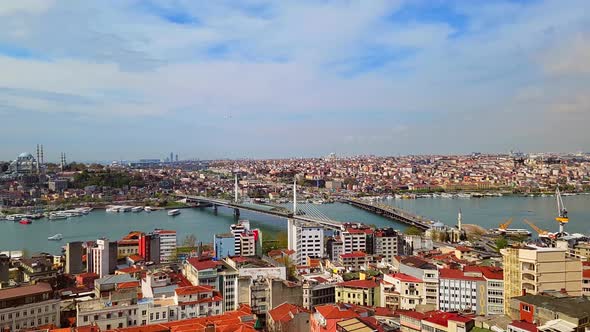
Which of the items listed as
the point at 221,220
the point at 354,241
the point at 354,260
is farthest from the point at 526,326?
the point at 221,220

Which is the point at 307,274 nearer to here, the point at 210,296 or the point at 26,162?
the point at 210,296

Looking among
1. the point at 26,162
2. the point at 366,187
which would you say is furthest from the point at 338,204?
the point at 26,162

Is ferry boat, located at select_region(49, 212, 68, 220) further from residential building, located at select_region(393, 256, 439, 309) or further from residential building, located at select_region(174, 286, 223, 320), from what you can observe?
residential building, located at select_region(393, 256, 439, 309)

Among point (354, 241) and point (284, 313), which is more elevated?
point (284, 313)

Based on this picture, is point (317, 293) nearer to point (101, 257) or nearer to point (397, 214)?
point (101, 257)

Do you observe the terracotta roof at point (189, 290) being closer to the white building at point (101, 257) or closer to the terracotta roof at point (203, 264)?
the terracotta roof at point (203, 264)

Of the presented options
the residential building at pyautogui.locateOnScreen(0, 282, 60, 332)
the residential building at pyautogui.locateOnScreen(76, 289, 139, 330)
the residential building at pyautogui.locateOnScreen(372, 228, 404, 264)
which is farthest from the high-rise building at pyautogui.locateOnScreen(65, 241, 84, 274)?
the residential building at pyautogui.locateOnScreen(372, 228, 404, 264)

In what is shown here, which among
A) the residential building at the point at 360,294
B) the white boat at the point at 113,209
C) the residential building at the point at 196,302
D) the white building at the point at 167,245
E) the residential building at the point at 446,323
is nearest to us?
the residential building at the point at 446,323

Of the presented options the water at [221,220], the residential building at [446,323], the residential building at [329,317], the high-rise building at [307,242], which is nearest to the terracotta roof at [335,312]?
the residential building at [329,317]
